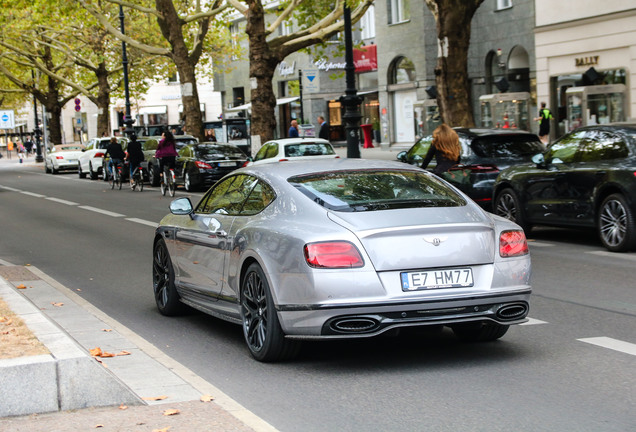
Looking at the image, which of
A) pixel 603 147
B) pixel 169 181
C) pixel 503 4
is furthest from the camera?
pixel 503 4

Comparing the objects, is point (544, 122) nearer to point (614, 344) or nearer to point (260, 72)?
point (260, 72)

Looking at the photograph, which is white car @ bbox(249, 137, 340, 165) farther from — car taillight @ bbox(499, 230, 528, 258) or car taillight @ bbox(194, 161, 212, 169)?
car taillight @ bbox(499, 230, 528, 258)

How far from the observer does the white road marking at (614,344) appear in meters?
7.17

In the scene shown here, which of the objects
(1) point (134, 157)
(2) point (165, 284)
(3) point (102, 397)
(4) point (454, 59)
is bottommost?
(3) point (102, 397)

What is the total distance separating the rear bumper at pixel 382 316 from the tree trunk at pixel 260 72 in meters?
25.9

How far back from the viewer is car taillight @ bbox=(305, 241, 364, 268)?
6.51 meters

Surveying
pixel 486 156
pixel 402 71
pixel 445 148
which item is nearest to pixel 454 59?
pixel 486 156

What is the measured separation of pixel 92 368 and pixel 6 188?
A: 33.1 metres

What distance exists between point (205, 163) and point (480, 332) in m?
22.7

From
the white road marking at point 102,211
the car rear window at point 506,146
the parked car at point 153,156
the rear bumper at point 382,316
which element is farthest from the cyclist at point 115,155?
the rear bumper at point 382,316

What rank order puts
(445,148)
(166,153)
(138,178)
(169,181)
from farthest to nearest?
(138,178)
(166,153)
(169,181)
(445,148)

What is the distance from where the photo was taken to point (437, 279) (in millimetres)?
6570

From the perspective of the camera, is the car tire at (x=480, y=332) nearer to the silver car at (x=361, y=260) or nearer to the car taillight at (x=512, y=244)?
the silver car at (x=361, y=260)

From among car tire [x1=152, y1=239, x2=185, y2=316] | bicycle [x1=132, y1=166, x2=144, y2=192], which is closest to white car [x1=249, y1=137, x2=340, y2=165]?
bicycle [x1=132, y1=166, x2=144, y2=192]
